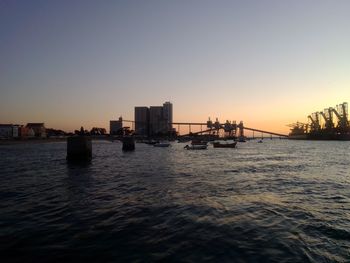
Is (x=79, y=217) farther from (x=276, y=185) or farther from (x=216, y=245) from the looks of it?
(x=276, y=185)

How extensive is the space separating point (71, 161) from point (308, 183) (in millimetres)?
37535

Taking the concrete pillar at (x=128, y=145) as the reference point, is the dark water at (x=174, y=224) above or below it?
below

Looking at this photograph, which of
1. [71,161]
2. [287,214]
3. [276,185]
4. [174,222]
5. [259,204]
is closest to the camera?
[174,222]

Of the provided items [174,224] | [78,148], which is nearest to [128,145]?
[78,148]

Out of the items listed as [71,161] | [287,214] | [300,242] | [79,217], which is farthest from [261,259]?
[71,161]

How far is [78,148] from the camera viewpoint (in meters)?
56.5

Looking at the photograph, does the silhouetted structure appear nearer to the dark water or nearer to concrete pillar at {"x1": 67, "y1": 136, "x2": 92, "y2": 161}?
concrete pillar at {"x1": 67, "y1": 136, "x2": 92, "y2": 161}

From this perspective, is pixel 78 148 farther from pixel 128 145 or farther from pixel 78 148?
pixel 128 145

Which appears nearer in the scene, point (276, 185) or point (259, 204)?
point (259, 204)

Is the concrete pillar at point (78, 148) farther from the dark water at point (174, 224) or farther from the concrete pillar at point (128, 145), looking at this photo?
Answer: the concrete pillar at point (128, 145)

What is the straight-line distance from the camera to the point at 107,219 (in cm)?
1569

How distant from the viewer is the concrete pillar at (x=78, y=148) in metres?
56.1

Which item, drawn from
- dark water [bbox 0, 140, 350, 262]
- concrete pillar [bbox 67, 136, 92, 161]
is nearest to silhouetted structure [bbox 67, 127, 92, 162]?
concrete pillar [bbox 67, 136, 92, 161]

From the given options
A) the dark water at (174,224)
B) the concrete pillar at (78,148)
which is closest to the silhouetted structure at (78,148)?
the concrete pillar at (78,148)
